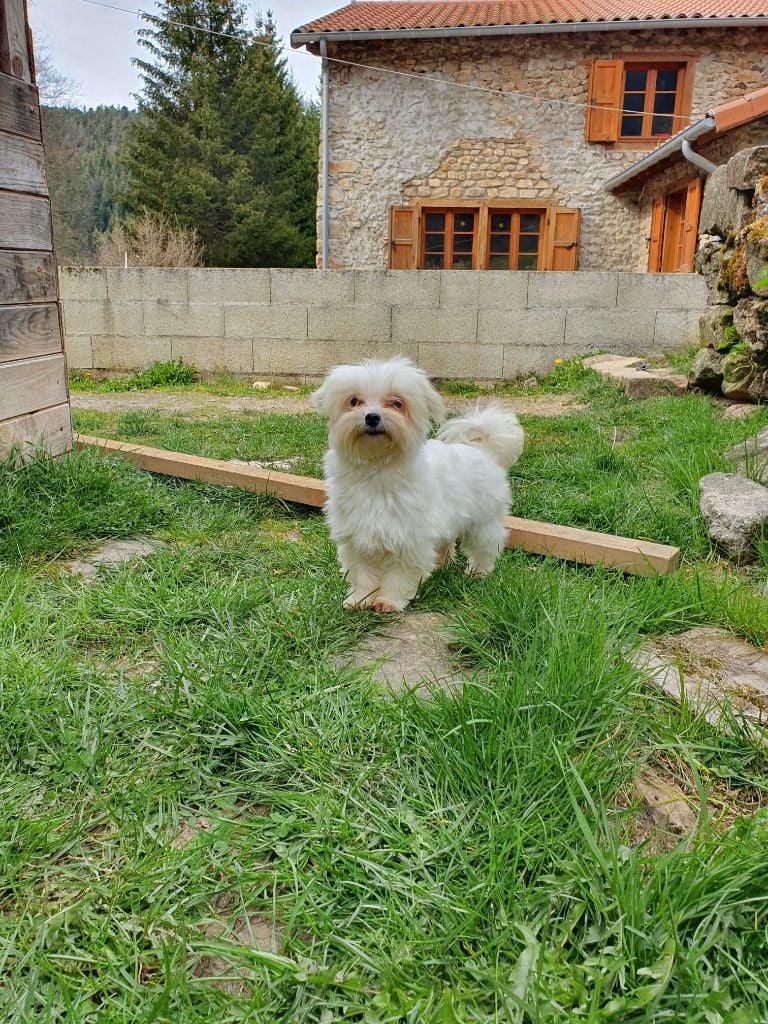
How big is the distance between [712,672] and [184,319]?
28.2ft

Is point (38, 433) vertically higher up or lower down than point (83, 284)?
lower down

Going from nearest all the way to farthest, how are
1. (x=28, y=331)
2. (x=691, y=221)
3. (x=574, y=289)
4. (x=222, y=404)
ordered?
(x=28, y=331), (x=222, y=404), (x=574, y=289), (x=691, y=221)

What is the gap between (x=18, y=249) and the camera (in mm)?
3752

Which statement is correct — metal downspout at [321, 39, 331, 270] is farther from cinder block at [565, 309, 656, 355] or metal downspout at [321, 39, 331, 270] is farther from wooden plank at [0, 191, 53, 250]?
wooden plank at [0, 191, 53, 250]

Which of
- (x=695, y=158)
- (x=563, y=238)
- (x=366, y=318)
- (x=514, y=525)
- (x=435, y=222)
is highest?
(x=695, y=158)

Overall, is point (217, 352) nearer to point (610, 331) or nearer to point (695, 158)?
point (610, 331)

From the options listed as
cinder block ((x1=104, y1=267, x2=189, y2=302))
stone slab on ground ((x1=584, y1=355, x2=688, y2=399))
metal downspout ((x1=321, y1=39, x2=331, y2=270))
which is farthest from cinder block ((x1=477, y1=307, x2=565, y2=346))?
metal downspout ((x1=321, y1=39, x2=331, y2=270))

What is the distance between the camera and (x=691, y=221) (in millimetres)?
12109

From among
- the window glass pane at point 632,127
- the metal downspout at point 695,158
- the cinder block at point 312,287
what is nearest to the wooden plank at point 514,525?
the cinder block at point 312,287

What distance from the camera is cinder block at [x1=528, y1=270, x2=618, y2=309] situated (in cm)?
888

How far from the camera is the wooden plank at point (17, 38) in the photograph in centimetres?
365

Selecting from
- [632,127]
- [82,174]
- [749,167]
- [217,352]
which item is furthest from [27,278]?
[82,174]

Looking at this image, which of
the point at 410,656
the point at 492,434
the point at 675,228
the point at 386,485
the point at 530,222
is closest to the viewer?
the point at 410,656

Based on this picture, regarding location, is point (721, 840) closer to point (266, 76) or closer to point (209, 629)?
point (209, 629)
